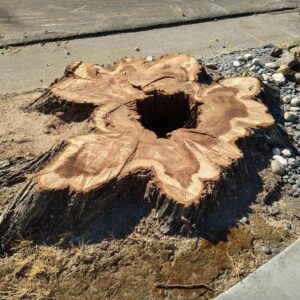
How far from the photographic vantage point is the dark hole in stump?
3.52m

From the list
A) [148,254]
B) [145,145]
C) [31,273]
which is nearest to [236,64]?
[145,145]

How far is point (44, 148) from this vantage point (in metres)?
3.42

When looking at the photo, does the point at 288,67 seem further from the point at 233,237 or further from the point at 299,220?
the point at 233,237

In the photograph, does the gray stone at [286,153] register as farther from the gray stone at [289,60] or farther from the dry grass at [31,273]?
the dry grass at [31,273]

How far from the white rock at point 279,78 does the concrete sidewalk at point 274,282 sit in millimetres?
2065

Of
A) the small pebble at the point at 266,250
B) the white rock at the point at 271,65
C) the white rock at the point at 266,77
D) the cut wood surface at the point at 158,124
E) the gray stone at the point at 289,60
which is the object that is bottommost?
the small pebble at the point at 266,250

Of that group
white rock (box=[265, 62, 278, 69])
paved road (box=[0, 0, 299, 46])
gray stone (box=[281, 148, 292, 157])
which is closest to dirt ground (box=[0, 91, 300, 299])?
gray stone (box=[281, 148, 292, 157])

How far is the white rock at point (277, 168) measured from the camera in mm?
3305

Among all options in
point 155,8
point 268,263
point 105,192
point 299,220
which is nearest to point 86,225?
point 105,192

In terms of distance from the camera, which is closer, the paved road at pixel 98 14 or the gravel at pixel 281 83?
the gravel at pixel 281 83

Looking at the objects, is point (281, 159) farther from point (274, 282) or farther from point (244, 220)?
point (274, 282)

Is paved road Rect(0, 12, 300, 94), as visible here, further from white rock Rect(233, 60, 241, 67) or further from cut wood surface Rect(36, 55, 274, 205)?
cut wood surface Rect(36, 55, 274, 205)

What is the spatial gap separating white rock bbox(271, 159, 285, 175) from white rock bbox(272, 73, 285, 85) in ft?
4.18

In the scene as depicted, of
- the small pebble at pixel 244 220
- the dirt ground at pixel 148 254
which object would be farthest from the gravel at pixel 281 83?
the small pebble at pixel 244 220
